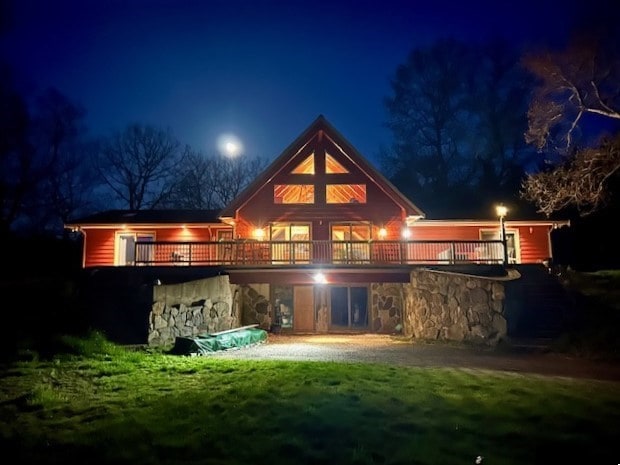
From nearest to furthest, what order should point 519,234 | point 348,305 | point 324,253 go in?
point 324,253 < point 348,305 < point 519,234

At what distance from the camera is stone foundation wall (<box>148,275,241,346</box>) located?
41.0ft

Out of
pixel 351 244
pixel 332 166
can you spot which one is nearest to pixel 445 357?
pixel 351 244

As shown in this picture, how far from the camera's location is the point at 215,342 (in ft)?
38.8

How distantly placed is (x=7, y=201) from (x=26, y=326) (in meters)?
25.2

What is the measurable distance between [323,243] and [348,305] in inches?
150

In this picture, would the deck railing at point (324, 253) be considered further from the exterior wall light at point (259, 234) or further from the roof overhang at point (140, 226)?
the roof overhang at point (140, 226)

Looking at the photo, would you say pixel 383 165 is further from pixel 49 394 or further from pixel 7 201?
pixel 49 394

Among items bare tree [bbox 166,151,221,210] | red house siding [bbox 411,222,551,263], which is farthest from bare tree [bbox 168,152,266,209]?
red house siding [bbox 411,222,551,263]

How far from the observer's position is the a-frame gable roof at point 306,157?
18516mm

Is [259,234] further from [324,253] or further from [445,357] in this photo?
[445,357]

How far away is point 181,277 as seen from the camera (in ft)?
51.4

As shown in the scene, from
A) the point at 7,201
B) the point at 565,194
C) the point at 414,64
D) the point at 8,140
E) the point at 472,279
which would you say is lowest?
the point at 472,279

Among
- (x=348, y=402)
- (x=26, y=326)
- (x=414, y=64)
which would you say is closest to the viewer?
(x=348, y=402)

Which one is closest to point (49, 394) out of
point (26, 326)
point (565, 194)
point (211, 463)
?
point (211, 463)
